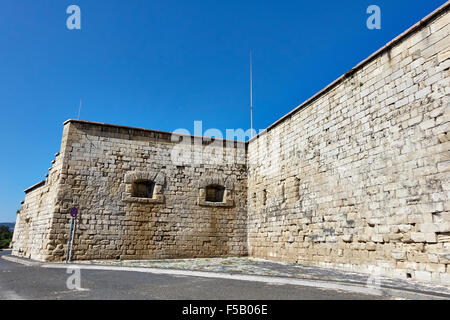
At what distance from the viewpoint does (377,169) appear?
687cm

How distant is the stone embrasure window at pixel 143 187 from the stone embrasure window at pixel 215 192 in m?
1.65

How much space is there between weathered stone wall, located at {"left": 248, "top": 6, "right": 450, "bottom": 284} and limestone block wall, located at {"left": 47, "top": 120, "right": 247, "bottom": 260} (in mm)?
2737

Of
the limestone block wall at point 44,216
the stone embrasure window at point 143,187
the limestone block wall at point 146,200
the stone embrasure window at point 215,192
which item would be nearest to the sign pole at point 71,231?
the limestone block wall at point 146,200

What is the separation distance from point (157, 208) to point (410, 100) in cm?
872

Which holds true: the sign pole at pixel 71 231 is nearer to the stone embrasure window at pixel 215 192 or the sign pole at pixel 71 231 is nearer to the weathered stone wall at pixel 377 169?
the stone embrasure window at pixel 215 192

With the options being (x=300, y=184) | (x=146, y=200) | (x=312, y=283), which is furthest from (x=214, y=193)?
(x=312, y=283)

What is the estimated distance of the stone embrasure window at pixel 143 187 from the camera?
36.7 ft

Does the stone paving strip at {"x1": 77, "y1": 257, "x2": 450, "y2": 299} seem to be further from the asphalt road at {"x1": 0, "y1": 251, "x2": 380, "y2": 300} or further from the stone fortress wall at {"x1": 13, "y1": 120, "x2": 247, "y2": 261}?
the stone fortress wall at {"x1": 13, "y1": 120, "x2": 247, "y2": 261}

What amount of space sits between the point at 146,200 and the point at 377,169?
25.8 ft

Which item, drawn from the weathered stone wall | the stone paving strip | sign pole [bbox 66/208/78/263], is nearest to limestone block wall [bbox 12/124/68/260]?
sign pole [bbox 66/208/78/263]

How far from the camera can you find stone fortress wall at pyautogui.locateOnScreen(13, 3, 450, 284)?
589 cm

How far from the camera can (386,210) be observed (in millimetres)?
6523
